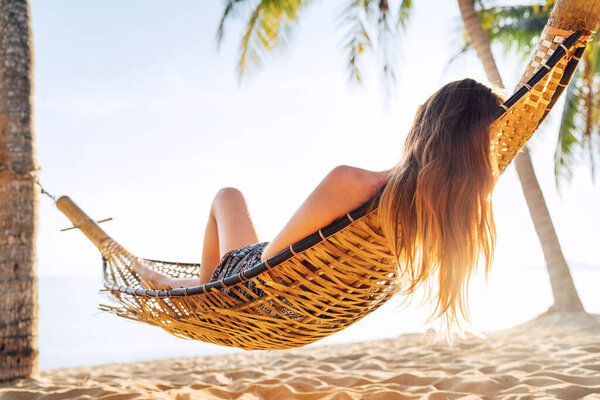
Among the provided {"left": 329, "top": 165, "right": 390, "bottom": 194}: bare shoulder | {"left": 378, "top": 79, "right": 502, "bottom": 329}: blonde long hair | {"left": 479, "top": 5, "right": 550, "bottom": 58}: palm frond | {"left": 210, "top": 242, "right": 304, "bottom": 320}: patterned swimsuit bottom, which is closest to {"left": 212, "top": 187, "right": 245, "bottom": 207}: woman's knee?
{"left": 210, "top": 242, "right": 304, "bottom": 320}: patterned swimsuit bottom

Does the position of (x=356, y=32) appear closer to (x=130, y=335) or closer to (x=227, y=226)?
(x=227, y=226)

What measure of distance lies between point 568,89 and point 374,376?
5.68m

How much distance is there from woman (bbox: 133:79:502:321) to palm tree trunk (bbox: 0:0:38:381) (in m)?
2.11

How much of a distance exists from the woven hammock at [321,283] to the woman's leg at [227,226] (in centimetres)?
30

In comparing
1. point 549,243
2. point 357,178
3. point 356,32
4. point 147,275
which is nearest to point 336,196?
point 357,178

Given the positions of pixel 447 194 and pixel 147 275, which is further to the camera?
pixel 147 275

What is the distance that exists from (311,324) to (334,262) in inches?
11.7

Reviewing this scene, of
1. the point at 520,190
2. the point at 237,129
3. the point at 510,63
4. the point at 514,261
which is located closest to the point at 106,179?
the point at 237,129

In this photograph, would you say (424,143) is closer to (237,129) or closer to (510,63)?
(510,63)

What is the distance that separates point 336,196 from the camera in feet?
4.25

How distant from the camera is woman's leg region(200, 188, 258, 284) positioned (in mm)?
1870

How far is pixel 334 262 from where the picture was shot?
134 centimetres

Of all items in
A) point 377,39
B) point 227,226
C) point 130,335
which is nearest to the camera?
point 227,226

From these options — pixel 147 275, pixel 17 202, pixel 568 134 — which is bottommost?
pixel 147 275
